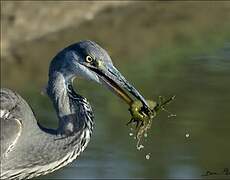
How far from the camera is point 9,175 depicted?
650 cm

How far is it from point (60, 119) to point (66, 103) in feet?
0.40

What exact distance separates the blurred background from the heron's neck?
473 cm

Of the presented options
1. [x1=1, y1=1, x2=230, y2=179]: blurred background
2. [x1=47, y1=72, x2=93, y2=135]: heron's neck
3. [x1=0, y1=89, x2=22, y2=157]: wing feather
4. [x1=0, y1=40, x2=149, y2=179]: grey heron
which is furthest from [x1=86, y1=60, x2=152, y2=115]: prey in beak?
[x1=1, y1=1, x2=230, y2=179]: blurred background

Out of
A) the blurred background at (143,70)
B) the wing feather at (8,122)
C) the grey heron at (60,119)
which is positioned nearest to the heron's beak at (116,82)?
the grey heron at (60,119)

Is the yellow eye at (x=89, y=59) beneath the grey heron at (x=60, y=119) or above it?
above

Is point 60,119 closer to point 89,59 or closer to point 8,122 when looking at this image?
point 8,122

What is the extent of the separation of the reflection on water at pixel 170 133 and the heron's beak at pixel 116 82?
4.96m

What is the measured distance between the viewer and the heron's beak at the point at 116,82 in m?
6.32

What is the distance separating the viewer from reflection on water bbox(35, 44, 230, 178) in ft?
38.2

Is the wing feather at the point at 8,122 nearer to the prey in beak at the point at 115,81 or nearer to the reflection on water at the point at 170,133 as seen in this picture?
the prey in beak at the point at 115,81

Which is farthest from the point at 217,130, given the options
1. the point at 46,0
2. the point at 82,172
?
the point at 46,0

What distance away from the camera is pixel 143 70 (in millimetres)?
17078

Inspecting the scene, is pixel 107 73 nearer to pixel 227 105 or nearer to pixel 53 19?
pixel 227 105

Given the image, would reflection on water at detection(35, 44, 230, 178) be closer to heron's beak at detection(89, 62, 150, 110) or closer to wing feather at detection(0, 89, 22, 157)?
wing feather at detection(0, 89, 22, 157)
